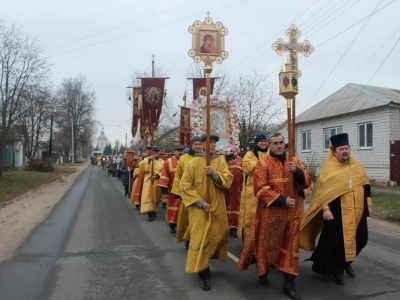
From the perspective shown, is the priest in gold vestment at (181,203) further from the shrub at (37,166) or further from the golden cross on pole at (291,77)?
the shrub at (37,166)

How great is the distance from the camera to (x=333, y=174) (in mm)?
5418

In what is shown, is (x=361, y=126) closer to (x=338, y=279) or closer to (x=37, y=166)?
(x=338, y=279)

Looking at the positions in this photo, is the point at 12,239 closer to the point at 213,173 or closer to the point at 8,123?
the point at 213,173

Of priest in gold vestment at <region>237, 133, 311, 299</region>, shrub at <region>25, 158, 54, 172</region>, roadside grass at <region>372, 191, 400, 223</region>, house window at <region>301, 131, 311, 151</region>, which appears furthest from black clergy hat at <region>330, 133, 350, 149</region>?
shrub at <region>25, 158, 54, 172</region>

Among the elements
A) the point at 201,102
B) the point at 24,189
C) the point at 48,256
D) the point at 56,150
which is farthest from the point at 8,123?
the point at 56,150

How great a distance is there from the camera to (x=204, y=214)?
540cm

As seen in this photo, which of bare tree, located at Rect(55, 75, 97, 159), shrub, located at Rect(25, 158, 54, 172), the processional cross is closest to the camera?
the processional cross

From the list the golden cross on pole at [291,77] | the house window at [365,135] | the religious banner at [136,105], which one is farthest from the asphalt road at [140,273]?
the house window at [365,135]

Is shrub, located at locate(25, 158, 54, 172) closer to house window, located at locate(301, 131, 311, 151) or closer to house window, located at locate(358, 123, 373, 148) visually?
house window, located at locate(301, 131, 311, 151)

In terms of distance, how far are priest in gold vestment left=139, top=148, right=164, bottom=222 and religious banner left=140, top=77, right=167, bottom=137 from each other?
1077 mm

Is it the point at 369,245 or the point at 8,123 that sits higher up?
the point at 8,123

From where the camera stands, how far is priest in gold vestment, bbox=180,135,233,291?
17.3 ft

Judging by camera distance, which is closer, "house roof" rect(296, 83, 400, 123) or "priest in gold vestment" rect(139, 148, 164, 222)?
"priest in gold vestment" rect(139, 148, 164, 222)

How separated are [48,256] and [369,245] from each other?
544 centimetres
